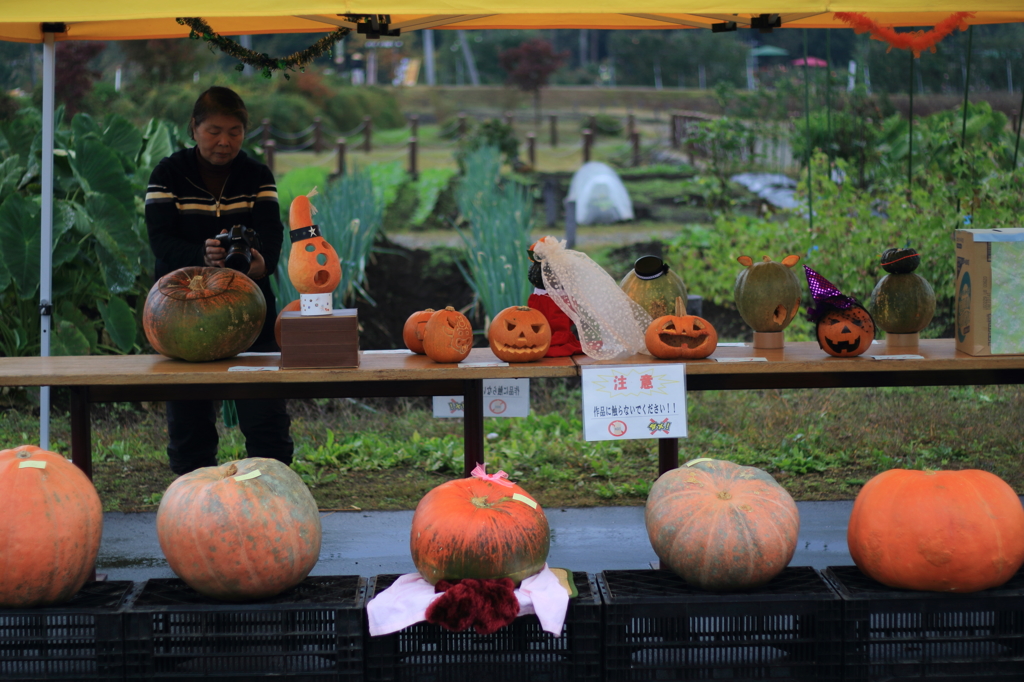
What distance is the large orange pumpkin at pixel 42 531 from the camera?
250 centimetres

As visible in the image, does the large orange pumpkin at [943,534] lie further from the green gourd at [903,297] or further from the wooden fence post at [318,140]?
the wooden fence post at [318,140]

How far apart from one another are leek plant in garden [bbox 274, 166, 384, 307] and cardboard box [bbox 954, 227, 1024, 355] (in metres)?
3.48

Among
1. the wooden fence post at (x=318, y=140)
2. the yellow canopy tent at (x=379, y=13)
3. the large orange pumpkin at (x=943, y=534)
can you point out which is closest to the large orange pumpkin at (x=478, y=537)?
the large orange pumpkin at (x=943, y=534)

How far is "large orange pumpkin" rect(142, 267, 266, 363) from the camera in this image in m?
3.05

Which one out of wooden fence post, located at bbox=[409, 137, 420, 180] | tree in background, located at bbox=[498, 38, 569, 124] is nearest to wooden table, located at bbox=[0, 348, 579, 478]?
wooden fence post, located at bbox=[409, 137, 420, 180]

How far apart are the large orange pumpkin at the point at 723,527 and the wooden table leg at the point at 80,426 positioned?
75.3 inches

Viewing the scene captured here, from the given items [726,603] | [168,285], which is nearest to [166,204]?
[168,285]

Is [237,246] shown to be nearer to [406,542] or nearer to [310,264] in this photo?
[310,264]

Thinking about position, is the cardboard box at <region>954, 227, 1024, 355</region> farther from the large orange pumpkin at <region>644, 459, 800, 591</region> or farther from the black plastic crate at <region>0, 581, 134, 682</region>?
the black plastic crate at <region>0, 581, 134, 682</region>

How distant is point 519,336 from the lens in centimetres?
308

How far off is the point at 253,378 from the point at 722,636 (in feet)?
5.15

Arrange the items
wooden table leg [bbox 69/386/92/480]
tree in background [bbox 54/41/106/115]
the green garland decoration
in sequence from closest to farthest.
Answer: wooden table leg [bbox 69/386/92/480]
the green garland decoration
tree in background [bbox 54/41/106/115]

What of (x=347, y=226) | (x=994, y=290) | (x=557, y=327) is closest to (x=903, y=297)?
(x=994, y=290)

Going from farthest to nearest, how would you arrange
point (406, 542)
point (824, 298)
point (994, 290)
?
point (406, 542), point (824, 298), point (994, 290)
